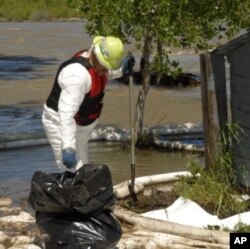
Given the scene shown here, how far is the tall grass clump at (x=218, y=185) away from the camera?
7.94 metres

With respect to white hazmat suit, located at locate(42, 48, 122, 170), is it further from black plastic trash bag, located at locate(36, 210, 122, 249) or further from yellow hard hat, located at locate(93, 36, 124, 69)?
black plastic trash bag, located at locate(36, 210, 122, 249)

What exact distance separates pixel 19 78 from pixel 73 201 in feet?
55.5

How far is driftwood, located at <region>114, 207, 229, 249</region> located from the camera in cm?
712

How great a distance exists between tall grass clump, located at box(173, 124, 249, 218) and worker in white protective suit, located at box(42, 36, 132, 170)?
53.1 inches

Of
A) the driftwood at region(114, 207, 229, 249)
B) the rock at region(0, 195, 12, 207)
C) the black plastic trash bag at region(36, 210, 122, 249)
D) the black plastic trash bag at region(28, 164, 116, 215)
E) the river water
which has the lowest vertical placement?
the river water

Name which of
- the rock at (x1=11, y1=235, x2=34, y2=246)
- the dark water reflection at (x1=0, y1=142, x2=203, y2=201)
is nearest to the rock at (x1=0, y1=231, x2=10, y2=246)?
the rock at (x1=11, y1=235, x2=34, y2=246)

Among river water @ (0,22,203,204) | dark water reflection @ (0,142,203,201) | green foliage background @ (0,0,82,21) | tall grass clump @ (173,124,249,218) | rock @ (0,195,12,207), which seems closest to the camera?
tall grass clump @ (173,124,249,218)

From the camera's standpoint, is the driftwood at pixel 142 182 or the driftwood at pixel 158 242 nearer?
the driftwood at pixel 158 242

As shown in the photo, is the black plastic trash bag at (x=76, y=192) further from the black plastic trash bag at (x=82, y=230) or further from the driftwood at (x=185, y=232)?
the driftwood at (x=185, y=232)

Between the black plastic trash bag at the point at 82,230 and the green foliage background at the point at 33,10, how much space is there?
54.9 m

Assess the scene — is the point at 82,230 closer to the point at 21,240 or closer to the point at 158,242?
the point at 158,242

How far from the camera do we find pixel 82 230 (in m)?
6.82

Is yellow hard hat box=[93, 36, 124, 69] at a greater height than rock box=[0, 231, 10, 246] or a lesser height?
greater

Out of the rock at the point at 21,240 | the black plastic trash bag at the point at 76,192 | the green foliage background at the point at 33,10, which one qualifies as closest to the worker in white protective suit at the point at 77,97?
the black plastic trash bag at the point at 76,192
